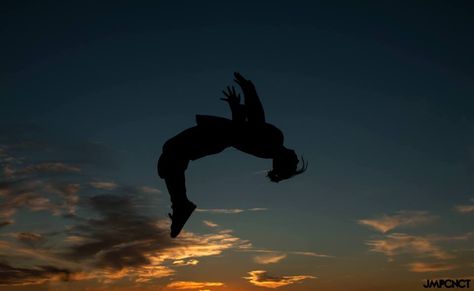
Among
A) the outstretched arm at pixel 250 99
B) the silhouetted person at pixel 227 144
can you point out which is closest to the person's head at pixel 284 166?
the silhouetted person at pixel 227 144

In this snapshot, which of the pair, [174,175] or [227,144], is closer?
[227,144]

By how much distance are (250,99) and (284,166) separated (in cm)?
110

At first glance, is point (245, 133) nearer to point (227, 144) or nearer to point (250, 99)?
point (227, 144)

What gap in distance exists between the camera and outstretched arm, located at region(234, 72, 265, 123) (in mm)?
5844

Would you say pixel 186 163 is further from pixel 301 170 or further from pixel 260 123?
pixel 301 170

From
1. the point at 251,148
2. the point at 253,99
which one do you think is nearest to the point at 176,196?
the point at 251,148

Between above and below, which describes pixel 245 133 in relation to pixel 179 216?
above

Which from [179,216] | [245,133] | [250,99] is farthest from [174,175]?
[250,99]

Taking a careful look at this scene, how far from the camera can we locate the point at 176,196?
6398 mm

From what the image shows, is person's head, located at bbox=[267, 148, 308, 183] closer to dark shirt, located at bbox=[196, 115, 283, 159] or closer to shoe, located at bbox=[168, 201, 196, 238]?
dark shirt, located at bbox=[196, 115, 283, 159]

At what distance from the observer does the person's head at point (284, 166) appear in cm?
625

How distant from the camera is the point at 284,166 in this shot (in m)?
6.30

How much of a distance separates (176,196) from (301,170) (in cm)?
181

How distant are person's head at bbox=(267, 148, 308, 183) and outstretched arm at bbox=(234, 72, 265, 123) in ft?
2.21
